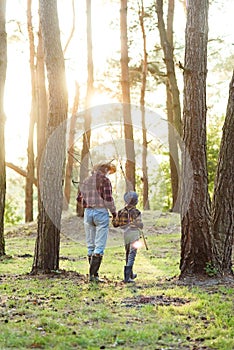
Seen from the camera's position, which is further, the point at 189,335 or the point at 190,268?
the point at 190,268

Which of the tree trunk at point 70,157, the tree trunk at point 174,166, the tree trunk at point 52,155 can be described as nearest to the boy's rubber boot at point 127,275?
the tree trunk at point 52,155

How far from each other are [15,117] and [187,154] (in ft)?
102

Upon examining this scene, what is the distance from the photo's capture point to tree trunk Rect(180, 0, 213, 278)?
31.6 ft

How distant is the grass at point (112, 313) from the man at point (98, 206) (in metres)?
0.50

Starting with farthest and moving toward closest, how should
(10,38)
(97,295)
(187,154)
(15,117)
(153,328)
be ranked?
(15,117)
(10,38)
(187,154)
(97,295)
(153,328)

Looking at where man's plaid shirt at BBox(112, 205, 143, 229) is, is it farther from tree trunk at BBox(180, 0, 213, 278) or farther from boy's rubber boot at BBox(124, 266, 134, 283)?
tree trunk at BBox(180, 0, 213, 278)

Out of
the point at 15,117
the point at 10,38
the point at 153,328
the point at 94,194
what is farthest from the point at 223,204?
the point at 15,117

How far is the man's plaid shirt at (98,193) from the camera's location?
995 cm

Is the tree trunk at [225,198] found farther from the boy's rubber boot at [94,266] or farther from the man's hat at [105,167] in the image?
the boy's rubber boot at [94,266]

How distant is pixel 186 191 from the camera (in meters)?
9.74

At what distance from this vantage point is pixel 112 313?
7.42 meters

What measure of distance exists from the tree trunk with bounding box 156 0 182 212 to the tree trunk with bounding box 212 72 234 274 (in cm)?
1129

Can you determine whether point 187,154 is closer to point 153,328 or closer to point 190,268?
point 190,268

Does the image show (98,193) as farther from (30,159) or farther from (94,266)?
(30,159)
